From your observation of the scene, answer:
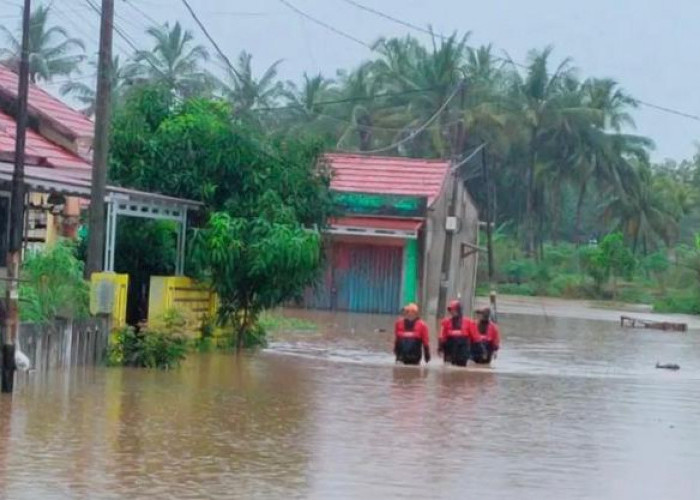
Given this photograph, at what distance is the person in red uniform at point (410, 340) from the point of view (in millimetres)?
25859

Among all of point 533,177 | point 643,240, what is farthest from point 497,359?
point 643,240

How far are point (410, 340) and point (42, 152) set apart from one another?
11.0 metres

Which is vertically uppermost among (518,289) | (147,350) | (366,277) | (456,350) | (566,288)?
(566,288)

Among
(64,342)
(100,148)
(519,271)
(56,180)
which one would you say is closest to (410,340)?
(100,148)

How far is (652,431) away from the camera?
17.5 meters

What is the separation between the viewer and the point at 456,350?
86.1 feet

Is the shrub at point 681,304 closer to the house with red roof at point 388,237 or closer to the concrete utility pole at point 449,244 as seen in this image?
the concrete utility pole at point 449,244

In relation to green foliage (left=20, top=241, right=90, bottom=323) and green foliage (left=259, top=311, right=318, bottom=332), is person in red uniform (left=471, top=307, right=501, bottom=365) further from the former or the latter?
green foliage (left=259, top=311, right=318, bottom=332)

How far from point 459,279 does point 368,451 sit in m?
35.5

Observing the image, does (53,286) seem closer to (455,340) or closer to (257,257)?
(257,257)

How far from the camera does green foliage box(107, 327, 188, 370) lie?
22.5 m

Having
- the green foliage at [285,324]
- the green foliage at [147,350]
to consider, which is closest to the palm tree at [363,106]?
the green foliage at [285,324]

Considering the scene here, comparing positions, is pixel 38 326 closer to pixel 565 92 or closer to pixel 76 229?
pixel 76 229

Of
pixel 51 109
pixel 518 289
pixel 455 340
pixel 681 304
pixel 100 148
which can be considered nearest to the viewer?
pixel 100 148
